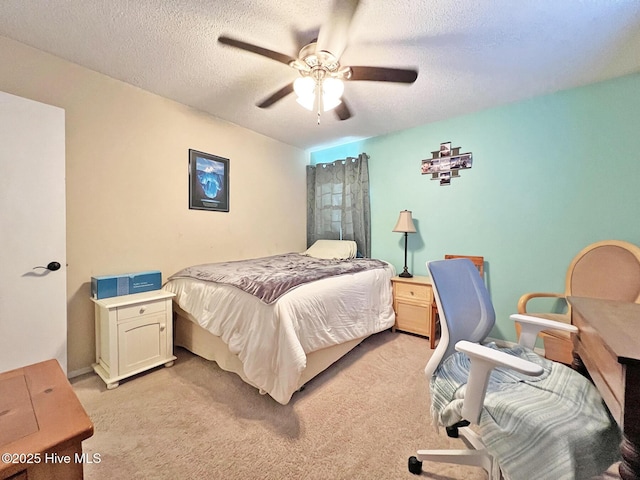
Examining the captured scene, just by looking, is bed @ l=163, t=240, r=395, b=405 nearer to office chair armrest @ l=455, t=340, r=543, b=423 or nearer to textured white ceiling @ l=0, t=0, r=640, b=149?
office chair armrest @ l=455, t=340, r=543, b=423

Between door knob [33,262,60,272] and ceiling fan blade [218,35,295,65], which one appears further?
door knob [33,262,60,272]

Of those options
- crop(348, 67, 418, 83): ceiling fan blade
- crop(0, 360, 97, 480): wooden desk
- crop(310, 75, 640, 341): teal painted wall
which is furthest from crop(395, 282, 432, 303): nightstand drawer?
crop(0, 360, 97, 480): wooden desk

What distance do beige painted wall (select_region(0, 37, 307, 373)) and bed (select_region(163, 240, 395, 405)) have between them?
49 cm

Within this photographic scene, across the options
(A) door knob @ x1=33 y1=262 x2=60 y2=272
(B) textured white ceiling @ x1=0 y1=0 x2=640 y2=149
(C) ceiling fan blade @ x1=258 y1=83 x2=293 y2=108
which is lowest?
(A) door knob @ x1=33 y1=262 x2=60 y2=272

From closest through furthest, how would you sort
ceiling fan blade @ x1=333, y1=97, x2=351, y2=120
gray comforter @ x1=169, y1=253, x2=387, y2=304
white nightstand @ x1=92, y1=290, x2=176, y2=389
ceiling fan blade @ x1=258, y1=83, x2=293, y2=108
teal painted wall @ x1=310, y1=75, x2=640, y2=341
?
gray comforter @ x1=169, y1=253, x2=387, y2=304, white nightstand @ x1=92, y1=290, x2=176, y2=389, ceiling fan blade @ x1=258, y1=83, x2=293, y2=108, teal painted wall @ x1=310, y1=75, x2=640, y2=341, ceiling fan blade @ x1=333, y1=97, x2=351, y2=120

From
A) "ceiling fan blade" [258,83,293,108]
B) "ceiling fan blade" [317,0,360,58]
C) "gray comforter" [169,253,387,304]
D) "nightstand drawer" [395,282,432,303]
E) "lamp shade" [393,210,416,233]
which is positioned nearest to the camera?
"ceiling fan blade" [317,0,360,58]

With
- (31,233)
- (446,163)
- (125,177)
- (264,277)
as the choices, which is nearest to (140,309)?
Answer: (31,233)

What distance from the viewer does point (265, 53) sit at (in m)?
1.59

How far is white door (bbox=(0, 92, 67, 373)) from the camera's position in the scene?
1.64 m

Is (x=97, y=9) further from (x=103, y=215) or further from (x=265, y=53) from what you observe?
(x=103, y=215)

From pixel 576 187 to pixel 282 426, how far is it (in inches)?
119

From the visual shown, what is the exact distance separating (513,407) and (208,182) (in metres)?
3.02

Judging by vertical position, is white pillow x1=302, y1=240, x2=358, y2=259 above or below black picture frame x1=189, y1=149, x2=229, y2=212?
below

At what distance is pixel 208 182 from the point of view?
2.88 metres
